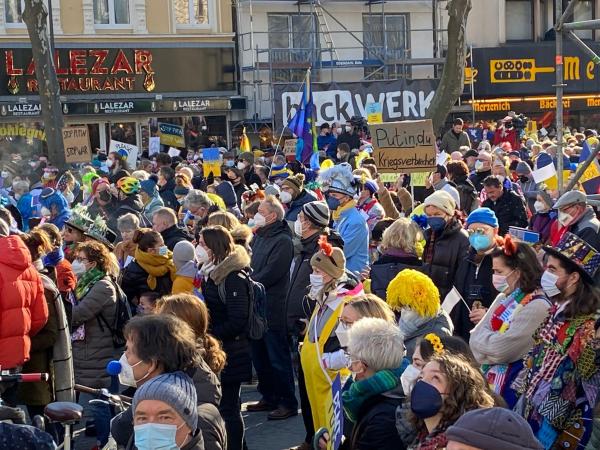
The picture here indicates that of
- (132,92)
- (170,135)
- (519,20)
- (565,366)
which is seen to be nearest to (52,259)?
(565,366)

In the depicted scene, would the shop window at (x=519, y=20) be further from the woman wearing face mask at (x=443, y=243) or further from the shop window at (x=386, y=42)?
the woman wearing face mask at (x=443, y=243)

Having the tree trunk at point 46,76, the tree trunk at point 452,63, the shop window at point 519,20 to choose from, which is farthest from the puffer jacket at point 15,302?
the shop window at point 519,20

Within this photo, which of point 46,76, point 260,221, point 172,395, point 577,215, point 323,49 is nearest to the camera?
point 172,395

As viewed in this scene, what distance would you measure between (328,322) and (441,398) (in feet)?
8.39

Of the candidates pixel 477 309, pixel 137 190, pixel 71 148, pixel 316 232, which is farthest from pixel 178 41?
pixel 477 309

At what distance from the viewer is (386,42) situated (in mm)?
31516

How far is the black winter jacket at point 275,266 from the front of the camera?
29.7 ft

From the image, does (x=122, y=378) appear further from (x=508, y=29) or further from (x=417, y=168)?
(x=508, y=29)

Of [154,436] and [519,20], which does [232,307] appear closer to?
[154,436]

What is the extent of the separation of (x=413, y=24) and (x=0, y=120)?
11959 mm

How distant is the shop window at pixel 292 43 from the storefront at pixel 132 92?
1328 millimetres

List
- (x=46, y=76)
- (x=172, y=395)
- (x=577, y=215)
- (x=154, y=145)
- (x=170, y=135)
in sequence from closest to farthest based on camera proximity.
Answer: (x=172, y=395), (x=577, y=215), (x=46, y=76), (x=154, y=145), (x=170, y=135)

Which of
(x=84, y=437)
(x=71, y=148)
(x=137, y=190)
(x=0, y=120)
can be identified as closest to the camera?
(x=84, y=437)

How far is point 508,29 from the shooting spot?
115ft
